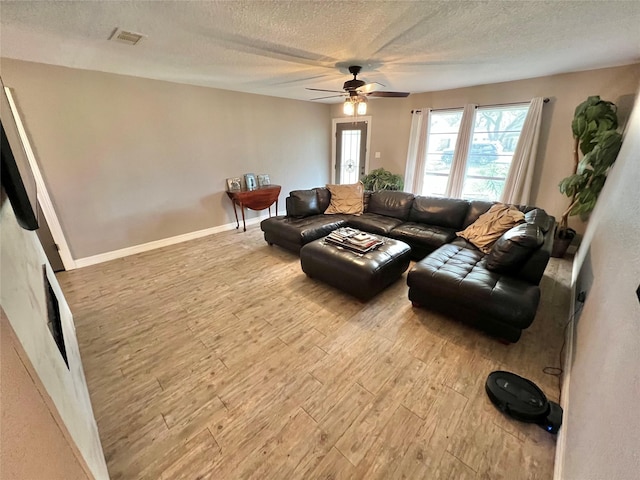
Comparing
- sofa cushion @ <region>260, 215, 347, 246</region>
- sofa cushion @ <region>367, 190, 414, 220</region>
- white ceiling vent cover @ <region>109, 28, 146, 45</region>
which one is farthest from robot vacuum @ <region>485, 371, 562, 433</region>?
white ceiling vent cover @ <region>109, 28, 146, 45</region>

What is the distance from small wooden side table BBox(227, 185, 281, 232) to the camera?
4.23 m

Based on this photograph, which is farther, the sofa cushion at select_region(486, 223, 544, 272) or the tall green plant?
the tall green plant

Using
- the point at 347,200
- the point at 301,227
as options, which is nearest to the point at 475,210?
the point at 347,200

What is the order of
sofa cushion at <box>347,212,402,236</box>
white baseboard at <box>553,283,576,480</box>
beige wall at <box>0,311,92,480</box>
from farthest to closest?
sofa cushion at <box>347,212,402,236</box> → white baseboard at <box>553,283,576,480</box> → beige wall at <box>0,311,92,480</box>

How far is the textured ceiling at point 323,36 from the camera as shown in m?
1.62

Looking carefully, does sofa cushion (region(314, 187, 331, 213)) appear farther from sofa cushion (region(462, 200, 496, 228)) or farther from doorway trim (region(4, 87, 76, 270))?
doorway trim (region(4, 87, 76, 270))

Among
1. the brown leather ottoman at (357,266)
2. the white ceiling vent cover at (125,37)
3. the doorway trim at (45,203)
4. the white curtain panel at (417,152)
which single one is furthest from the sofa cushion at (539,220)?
the doorway trim at (45,203)

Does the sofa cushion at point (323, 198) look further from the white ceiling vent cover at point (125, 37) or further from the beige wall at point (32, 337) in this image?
the beige wall at point (32, 337)

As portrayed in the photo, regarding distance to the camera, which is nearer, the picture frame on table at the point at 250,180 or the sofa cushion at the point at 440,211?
the sofa cushion at the point at 440,211

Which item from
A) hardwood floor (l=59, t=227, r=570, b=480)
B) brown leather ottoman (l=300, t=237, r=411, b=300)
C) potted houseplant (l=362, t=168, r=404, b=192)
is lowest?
hardwood floor (l=59, t=227, r=570, b=480)

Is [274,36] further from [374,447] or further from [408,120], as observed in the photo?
[408,120]

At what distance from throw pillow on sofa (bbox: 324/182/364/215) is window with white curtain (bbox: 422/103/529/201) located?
1.67m

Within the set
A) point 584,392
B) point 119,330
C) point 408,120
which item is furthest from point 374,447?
point 408,120

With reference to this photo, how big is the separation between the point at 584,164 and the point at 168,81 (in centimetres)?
519
